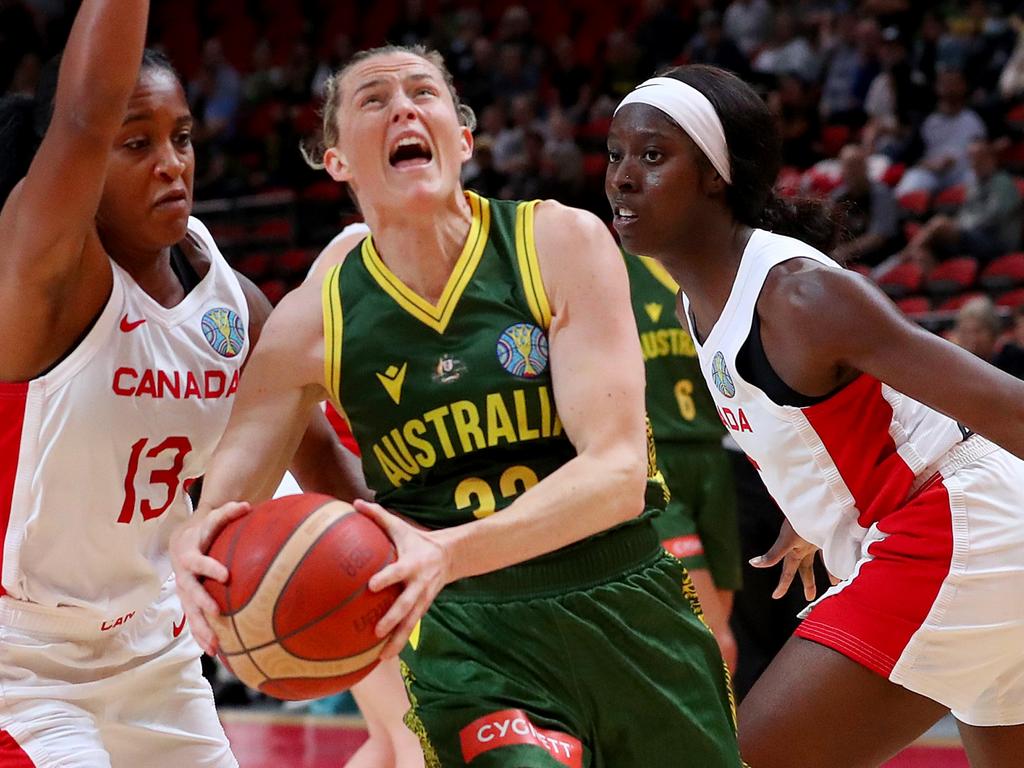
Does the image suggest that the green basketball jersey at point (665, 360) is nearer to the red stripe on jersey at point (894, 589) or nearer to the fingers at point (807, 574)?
the fingers at point (807, 574)

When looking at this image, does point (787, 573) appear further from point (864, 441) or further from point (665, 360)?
point (665, 360)

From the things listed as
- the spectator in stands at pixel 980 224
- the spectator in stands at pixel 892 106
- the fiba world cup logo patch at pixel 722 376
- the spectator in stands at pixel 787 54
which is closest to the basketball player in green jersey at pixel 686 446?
the fiba world cup logo patch at pixel 722 376

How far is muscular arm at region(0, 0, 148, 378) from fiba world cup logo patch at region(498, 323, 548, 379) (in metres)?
0.86

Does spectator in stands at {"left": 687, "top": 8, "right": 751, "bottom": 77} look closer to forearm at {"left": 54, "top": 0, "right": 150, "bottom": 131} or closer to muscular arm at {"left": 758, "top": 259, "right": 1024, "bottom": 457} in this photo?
muscular arm at {"left": 758, "top": 259, "right": 1024, "bottom": 457}

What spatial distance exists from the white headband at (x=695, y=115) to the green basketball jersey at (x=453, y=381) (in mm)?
687

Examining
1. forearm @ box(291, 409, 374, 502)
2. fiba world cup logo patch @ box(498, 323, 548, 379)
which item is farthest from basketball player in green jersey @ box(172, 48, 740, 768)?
forearm @ box(291, 409, 374, 502)

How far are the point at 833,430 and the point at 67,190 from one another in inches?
70.6

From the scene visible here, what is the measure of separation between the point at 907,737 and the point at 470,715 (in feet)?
3.86

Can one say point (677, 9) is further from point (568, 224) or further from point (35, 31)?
point (568, 224)

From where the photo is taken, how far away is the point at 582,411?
2.94 meters

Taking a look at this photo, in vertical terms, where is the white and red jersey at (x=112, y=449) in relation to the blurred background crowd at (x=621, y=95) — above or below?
below

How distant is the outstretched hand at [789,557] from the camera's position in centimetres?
393

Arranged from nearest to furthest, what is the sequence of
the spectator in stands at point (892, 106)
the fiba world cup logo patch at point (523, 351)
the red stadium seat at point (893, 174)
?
the fiba world cup logo patch at point (523, 351) < the red stadium seat at point (893, 174) < the spectator in stands at point (892, 106)

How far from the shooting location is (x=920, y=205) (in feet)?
34.8
